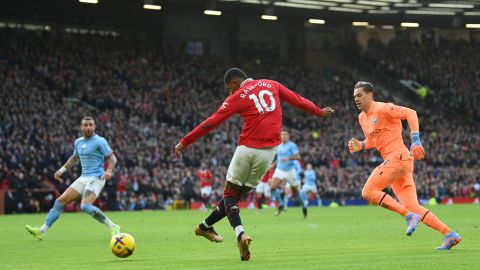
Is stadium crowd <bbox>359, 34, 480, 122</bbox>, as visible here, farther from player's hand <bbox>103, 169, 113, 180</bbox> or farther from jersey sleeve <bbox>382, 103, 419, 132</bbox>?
jersey sleeve <bbox>382, 103, 419, 132</bbox>

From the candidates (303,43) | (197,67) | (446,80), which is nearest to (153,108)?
(197,67)

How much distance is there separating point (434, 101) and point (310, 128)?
11.0 m

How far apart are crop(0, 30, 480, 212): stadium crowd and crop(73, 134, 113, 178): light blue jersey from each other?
18017mm

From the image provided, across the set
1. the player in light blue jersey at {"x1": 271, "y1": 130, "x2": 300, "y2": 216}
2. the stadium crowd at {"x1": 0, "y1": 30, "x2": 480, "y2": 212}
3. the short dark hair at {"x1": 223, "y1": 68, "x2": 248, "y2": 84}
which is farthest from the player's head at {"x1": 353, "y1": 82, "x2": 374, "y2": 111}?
the stadium crowd at {"x1": 0, "y1": 30, "x2": 480, "y2": 212}

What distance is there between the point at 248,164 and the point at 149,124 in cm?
3402

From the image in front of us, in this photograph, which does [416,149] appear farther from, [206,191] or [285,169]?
[206,191]

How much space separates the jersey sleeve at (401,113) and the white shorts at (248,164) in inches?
82.9

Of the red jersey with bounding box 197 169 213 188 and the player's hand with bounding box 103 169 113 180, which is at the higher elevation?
the player's hand with bounding box 103 169 113 180

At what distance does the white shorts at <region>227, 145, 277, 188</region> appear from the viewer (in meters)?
11.8

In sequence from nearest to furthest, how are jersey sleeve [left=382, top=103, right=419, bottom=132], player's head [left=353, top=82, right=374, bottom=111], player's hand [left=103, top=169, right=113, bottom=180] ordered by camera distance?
jersey sleeve [left=382, top=103, right=419, bottom=132] < player's head [left=353, top=82, right=374, bottom=111] < player's hand [left=103, top=169, right=113, bottom=180]

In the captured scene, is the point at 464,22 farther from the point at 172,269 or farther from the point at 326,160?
the point at 172,269

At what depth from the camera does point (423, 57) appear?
63.4 meters

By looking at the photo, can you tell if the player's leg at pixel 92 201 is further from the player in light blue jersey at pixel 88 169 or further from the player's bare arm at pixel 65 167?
the player's bare arm at pixel 65 167

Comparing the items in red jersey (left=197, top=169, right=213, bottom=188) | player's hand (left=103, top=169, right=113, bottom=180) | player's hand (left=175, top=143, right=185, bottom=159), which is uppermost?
player's hand (left=175, top=143, right=185, bottom=159)
